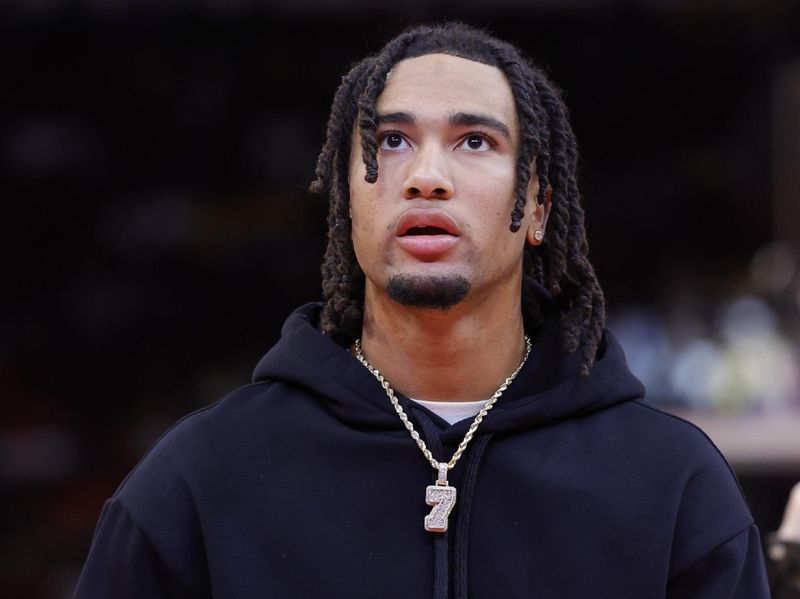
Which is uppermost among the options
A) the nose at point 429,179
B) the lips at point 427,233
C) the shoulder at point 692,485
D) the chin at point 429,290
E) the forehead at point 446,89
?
the forehead at point 446,89

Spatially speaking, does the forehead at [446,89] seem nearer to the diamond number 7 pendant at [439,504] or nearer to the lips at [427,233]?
the lips at [427,233]

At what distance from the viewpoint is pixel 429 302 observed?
206cm

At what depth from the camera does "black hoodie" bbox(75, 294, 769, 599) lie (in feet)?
6.59

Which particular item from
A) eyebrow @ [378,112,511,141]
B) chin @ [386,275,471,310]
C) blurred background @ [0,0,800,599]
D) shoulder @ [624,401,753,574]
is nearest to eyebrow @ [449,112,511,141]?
eyebrow @ [378,112,511,141]

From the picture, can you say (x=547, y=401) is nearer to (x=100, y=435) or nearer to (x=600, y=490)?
(x=600, y=490)

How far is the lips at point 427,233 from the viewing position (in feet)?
6.71

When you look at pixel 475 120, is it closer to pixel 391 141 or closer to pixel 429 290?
pixel 391 141

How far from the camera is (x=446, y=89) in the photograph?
2.10 metres

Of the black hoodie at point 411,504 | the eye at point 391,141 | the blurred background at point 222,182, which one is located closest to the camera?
the black hoodie at point 411,504

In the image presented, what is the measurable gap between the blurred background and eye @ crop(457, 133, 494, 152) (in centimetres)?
344

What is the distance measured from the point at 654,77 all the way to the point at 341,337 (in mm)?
4322

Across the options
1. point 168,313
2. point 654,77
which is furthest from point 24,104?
point 654,77

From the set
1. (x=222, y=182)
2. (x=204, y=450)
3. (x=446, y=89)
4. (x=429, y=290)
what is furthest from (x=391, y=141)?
(x=222, y=182)

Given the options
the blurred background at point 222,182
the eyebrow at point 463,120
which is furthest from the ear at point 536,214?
the blurred background at point 222,182
